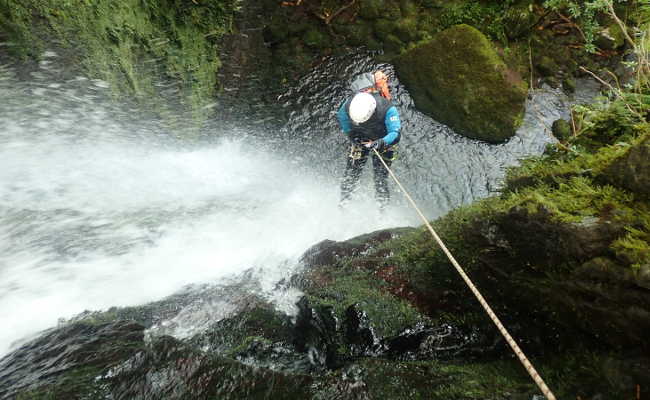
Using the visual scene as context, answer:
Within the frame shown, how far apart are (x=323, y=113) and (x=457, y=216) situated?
546 centimetres

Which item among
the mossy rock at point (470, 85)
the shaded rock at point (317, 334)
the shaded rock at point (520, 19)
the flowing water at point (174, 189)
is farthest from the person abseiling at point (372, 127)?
the shaded rock at point (520, 19)

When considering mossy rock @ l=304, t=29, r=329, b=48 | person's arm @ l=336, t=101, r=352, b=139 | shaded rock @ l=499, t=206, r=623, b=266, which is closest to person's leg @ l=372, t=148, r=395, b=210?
person's arm @ l=336, t=101, r=352, b=139

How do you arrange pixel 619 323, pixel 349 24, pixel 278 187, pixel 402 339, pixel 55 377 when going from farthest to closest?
1. pixel 349 24
2. pixel 278 187
3. pixel 402 339
4. pixel 55 377
5. pixel 619 323

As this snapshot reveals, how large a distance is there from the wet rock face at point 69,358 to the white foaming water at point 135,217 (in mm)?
756

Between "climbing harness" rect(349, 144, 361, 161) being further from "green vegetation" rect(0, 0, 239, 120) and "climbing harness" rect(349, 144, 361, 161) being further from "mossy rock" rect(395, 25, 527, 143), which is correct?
"green vegetation" rect(0, 0, 239, 120)

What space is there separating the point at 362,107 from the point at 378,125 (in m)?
0.56

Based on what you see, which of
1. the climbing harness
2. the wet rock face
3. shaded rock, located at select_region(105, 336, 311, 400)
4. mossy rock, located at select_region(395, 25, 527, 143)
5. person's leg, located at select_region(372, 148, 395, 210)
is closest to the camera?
shaded rock, located at select_region(105, 336, 311, 400)

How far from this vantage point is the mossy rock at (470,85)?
753cm

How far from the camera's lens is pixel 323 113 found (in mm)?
8445

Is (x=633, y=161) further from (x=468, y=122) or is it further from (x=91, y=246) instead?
(x=91, y=246)

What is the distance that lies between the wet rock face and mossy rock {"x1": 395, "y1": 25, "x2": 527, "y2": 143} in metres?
6.98

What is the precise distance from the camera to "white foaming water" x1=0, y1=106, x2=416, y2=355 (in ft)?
16.4

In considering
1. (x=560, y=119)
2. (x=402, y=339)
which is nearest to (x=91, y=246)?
(x=402, y=339)

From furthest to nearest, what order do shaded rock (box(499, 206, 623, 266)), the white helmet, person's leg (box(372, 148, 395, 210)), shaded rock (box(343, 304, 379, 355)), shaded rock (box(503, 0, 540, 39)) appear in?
shaded rock (box(503, 0, 540, 39)) → person's leg (box(372, 148, 395, 210)) → the white helmet → shaded rock (box(343, 304, 379, 355)) → shaded rock (box(499, 206, 623, 266))
